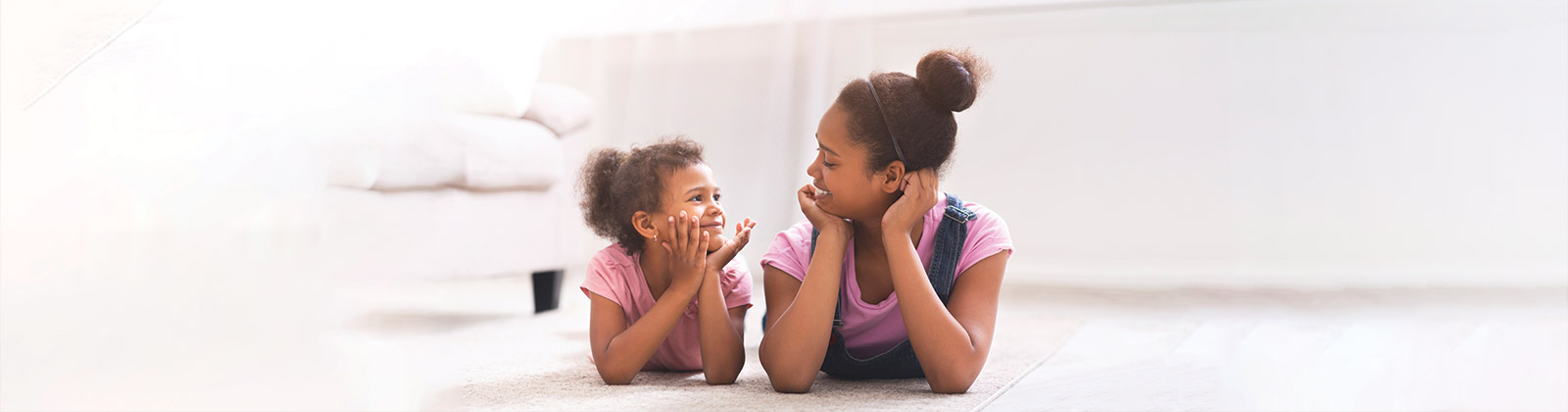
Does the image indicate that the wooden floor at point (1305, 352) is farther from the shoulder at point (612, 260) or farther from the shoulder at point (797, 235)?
the shoulder at point (612, 260)

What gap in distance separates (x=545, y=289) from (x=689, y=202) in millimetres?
702

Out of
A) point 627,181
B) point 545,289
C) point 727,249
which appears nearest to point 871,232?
point 727,249

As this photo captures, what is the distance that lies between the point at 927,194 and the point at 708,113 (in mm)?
1298

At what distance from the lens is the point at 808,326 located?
2.84 ft

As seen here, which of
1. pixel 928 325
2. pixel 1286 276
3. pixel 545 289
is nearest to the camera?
pixel 928 325

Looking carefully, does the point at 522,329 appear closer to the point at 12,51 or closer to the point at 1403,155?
the point at 12,51

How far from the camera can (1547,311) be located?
1481 millimetres

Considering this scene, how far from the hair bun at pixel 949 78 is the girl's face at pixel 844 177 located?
75mm

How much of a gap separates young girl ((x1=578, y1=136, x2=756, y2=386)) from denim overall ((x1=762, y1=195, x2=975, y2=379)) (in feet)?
0.30

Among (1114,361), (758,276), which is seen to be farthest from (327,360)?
(758,276)

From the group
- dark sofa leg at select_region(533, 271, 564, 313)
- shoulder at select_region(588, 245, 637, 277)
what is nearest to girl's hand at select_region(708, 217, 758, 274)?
shoulder at select_region(588, 245, 637, 277)

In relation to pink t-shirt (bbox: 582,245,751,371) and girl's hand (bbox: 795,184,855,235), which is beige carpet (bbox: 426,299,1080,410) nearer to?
pink t-shirt (bbox: 582,245,751,371)

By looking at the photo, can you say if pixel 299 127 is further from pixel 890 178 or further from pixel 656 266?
pixel 890 178

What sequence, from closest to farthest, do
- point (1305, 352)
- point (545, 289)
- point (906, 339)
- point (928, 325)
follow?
1. point (928, 325)
2. point (906, 339)
3. point (1305, 352)
4. point (545, 289)
